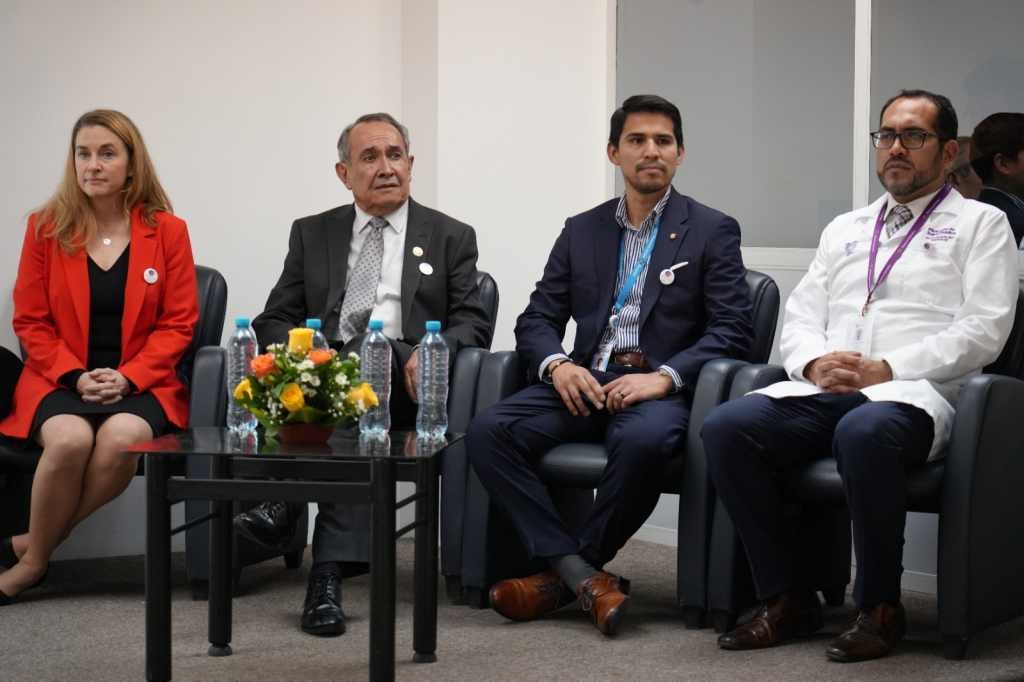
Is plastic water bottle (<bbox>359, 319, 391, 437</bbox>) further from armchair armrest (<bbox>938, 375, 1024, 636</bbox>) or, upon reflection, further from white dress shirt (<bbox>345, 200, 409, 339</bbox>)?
armchair armrest (<bbox>938, 375, 1024, 636</bbox>)

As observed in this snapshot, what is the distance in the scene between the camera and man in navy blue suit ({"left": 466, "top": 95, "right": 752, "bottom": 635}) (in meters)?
3.73

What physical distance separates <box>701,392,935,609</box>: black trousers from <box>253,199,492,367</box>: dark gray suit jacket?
1084mm

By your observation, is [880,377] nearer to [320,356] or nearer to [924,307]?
[924,307]

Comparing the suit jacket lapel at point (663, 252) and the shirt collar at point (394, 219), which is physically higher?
the shirt collar at point (394, 219)

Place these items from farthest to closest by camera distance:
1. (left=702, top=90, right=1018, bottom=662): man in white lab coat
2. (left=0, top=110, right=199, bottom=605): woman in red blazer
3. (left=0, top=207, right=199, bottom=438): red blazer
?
(left=0, top=207, right=199, bottom=438): red blazer, (left=0, top=110, right=199, bottom=605): woman in red blazer, (left=702, top=90, right=1018, bottom=662): man in white lab coat

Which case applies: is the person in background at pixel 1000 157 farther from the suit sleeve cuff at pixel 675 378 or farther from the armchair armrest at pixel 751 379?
the suit sleeve cuff at pixel 675 378

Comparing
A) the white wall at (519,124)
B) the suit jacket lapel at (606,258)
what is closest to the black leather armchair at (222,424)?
Answer: the suit jacket lapel at (606,258)

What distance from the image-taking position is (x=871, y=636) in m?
3.35

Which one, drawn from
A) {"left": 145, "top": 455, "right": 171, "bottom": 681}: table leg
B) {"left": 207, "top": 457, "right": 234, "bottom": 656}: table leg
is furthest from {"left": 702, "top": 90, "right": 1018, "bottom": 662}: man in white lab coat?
{"left": 145, "top": 455, "right": 171, "bottom": 681}: table leg

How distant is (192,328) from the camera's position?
4438mm

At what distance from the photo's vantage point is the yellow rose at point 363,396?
3189mm

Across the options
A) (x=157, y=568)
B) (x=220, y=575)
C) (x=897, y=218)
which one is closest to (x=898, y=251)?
(x=897, y=218)

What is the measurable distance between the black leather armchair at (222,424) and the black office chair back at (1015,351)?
1446 mm

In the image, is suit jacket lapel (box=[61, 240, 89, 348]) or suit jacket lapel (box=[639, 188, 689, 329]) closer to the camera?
suit jacket lapel (box=[639, 188, 689, 329])
